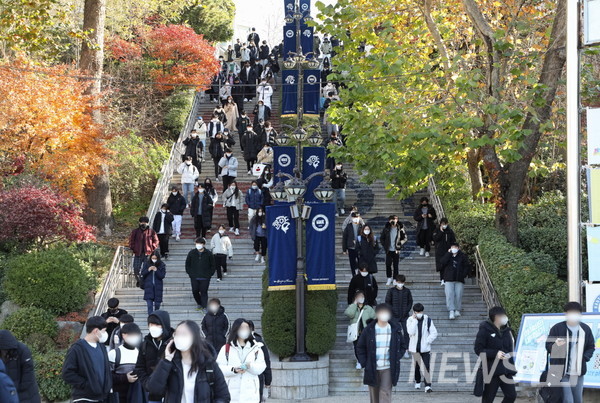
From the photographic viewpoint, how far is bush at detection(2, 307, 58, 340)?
60.2 ft

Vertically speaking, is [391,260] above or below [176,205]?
below

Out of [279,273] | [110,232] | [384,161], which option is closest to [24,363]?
[279,273]

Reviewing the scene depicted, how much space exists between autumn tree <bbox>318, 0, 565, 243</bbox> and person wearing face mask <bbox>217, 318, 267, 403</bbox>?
8974 mm

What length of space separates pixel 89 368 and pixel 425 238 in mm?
14635

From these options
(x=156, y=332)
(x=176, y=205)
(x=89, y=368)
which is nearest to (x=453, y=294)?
(x=176, y=205)

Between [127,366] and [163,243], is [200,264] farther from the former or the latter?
[127,366]

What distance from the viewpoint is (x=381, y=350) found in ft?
38.7

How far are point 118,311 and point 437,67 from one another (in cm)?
1260

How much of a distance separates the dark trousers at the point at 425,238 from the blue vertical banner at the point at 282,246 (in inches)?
255

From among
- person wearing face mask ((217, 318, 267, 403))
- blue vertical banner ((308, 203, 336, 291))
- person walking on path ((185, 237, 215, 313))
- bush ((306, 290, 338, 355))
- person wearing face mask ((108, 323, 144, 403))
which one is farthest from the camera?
person walking on path ((185, 237, 215, 313))

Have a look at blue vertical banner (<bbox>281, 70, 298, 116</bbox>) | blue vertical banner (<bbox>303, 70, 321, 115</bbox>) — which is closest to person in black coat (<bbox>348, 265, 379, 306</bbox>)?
blue vertical banner (<bbox>303, 70, 321, 115</bbox>)

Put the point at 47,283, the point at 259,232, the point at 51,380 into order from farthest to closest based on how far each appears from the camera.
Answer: the point at 259,232 → the point at 47,283 → the point at 51,380

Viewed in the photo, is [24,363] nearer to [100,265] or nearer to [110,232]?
[100,265]

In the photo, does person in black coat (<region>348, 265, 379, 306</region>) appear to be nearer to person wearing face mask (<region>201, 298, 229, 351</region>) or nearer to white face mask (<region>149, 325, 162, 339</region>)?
person wearing face mask (<region>201, 298, 229, 351</region>)
